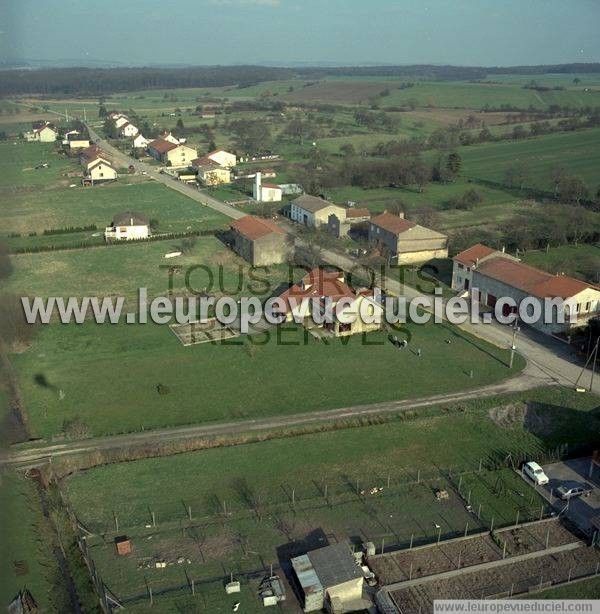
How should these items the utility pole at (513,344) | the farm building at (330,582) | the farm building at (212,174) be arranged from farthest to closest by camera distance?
the farm building at (212,174) → the utility pole at (513,344) → the farm building at (330,582)

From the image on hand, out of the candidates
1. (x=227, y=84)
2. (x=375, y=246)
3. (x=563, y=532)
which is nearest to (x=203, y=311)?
(x=375, y=246)

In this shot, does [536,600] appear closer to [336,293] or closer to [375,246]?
[336,293]

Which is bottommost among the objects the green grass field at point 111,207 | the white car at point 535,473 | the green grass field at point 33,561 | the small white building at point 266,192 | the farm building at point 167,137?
the green grass field at point 33,561

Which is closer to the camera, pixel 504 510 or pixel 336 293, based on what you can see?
pixel 504 510

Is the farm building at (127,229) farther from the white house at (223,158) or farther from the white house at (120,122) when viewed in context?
the white house at (120,122)

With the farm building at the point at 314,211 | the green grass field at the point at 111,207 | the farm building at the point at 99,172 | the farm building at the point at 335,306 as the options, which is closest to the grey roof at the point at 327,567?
the farm building at the point at 335,306

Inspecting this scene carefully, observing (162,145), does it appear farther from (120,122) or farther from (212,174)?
(120,122)

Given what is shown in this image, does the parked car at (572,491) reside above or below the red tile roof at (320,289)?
below
